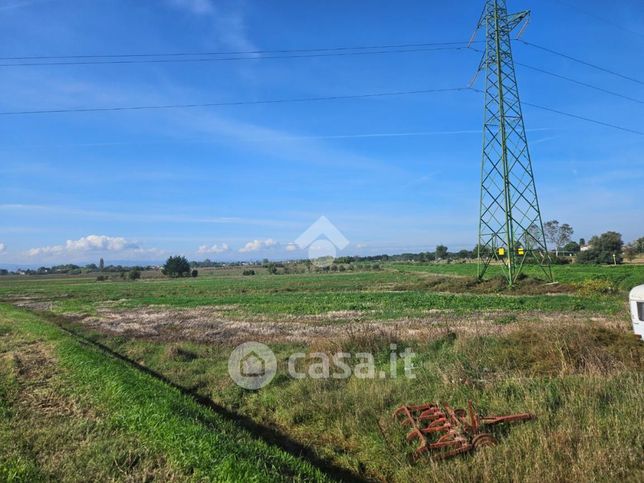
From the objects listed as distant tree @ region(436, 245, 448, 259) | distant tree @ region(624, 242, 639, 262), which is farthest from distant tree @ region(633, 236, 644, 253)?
distant tree @ region(436, 245, 448, 259)

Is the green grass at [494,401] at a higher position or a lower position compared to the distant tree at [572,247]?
lower

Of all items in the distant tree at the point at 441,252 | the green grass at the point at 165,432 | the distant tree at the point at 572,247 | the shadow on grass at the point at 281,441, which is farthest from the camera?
the distant tree at the point at 441,252

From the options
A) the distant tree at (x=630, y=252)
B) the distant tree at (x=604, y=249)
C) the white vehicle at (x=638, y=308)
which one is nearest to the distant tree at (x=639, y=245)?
the distant tree at (x=630, y=252)

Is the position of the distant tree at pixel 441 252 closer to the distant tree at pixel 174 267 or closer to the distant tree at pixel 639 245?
the distant tree at pixel 639 245

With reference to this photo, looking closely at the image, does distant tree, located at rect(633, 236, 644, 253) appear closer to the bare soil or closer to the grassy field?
the bare soil

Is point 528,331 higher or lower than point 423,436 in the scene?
higher

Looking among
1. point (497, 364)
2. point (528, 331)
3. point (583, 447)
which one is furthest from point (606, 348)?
point (583, 447)

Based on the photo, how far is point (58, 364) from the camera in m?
11.6

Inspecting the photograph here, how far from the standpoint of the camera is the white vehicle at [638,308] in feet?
27.0

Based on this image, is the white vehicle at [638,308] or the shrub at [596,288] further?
the shrub at [596,288]

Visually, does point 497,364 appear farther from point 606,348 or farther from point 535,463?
point 535,463

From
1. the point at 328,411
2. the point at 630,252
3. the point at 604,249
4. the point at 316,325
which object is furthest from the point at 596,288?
the point at 630,252

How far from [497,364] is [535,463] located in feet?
13.0

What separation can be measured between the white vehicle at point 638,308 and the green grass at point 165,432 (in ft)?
22.2
